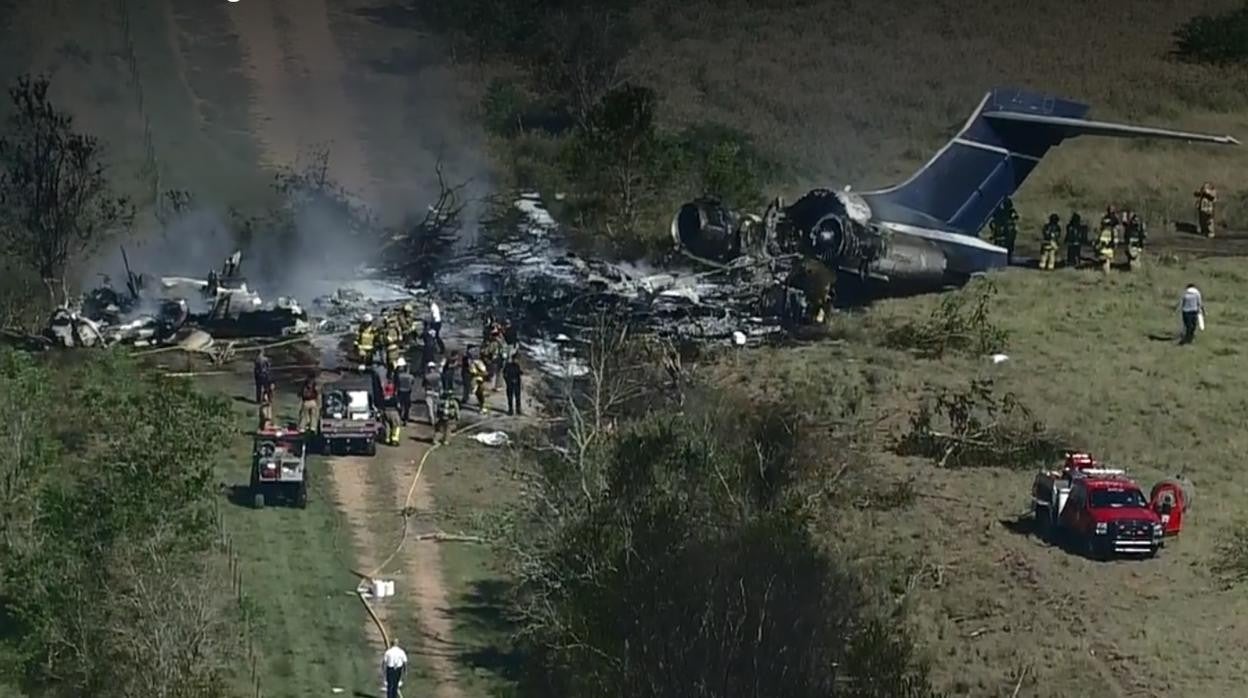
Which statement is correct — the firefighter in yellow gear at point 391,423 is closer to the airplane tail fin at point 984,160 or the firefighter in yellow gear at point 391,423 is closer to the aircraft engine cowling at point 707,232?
the aircraft engine cowling at point 707,232

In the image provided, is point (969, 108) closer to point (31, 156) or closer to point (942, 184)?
point (942, 184)

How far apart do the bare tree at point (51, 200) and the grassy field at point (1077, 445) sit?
15427mm

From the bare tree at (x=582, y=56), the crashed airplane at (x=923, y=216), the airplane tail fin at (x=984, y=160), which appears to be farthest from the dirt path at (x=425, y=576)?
the bare tree at (x=582, y=56)

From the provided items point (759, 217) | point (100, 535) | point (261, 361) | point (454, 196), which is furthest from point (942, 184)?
point (100, 535)

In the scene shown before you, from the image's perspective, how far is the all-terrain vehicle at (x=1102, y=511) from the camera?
3788 centimetres

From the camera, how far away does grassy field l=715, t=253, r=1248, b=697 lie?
34125mm

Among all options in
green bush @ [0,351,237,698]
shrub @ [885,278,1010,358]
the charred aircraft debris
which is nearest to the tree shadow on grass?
green bush @ [0,351,237,698]

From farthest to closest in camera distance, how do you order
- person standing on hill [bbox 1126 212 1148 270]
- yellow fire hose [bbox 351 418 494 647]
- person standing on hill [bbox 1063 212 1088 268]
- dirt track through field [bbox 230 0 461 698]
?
1. person standing on hill [bbox 1063 212 1088 268]
2. person standing on hill [bbox 1126 212 1148 270]
3. dirt track through field [bbox 230 0 461 698]
4. yellow fire hose [bbox 351 418 494 647]

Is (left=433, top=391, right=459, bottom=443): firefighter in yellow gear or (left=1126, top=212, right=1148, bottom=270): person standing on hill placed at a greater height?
(left=1126, top=212, right=1148, bottom=270): person standing on hill

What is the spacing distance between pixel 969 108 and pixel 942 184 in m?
20.4

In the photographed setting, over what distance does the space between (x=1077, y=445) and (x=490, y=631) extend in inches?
519

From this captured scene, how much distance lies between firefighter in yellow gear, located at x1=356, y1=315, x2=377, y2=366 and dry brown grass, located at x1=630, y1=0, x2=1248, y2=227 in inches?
728

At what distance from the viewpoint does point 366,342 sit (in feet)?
155

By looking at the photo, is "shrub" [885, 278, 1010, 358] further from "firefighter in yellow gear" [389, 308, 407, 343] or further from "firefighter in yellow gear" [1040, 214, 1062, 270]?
"firefighter in yellow gear" [389, 308, 407, 343]
